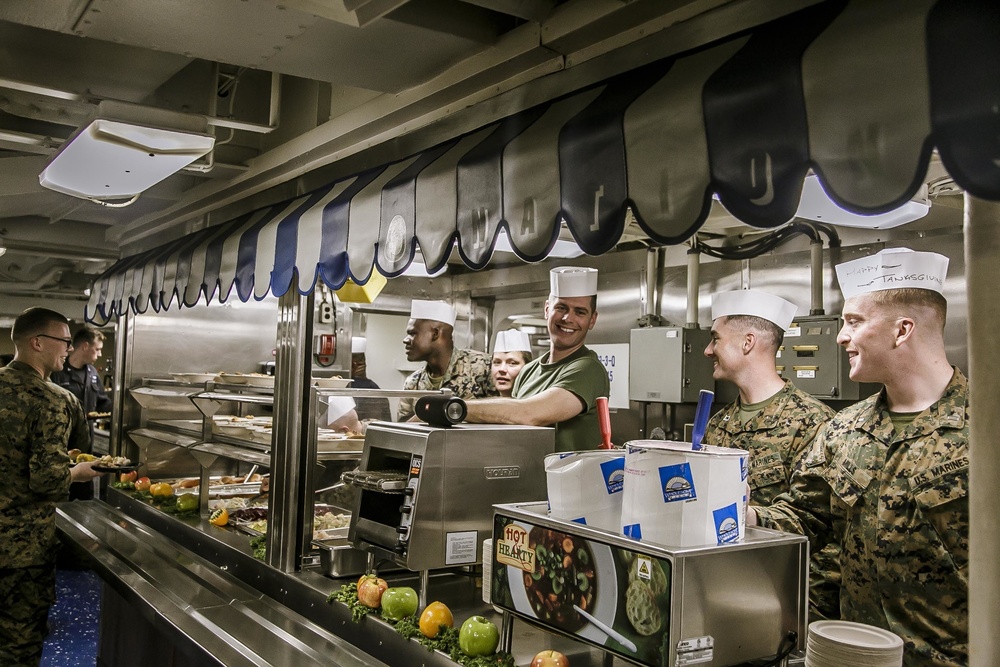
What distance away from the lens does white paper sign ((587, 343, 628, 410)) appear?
563cm

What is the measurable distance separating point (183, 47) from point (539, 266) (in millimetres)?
4030

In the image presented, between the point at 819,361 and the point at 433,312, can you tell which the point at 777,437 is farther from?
the point at 433,312

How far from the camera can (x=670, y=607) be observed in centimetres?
157

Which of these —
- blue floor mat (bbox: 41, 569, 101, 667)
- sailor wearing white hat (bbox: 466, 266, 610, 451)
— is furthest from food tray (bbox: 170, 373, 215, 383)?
sailor wearing white hat (bbox: 466, 266, 610, 451)

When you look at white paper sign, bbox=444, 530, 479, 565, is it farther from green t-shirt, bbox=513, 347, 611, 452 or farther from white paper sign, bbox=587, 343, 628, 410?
white paper sign, bbox=587, 343, 628, 410

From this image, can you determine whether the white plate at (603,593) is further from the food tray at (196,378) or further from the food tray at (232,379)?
the food tray at (196,378)

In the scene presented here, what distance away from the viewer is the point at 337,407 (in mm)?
3744

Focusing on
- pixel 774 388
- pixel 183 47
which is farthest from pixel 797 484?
pixel 183 47

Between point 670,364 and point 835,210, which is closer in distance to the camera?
point 835,210

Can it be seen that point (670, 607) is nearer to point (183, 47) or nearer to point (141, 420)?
point (183, 47)

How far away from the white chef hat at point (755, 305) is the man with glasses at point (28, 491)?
358 cm

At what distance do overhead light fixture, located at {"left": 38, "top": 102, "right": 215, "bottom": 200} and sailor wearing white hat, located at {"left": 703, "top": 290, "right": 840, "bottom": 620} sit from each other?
2.37 m

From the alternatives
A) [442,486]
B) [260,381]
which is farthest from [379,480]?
[260,381]

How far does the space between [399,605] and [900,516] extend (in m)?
1.53
